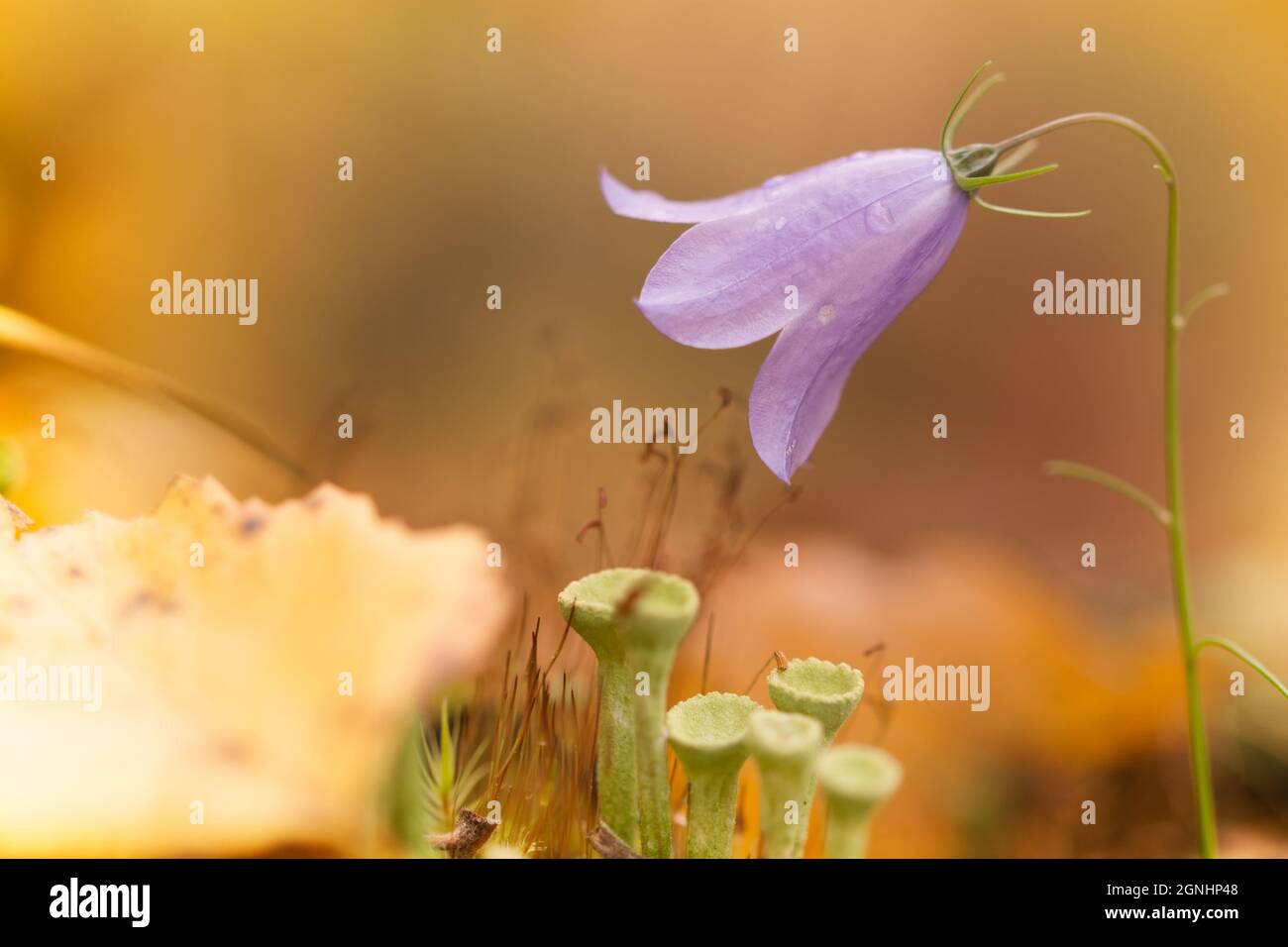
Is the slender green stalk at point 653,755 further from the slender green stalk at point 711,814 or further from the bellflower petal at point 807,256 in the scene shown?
the bellflower petal at point 807,256

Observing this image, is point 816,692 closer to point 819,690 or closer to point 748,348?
point 819,690

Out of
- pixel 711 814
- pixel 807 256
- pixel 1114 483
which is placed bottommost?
pixel 711 814

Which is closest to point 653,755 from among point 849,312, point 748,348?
point 849,312

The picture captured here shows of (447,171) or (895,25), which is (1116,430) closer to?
(895,25)

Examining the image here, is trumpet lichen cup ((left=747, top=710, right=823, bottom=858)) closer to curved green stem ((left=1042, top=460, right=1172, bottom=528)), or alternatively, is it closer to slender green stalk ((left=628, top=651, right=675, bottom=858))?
slender green stalk ((left=628, top=651, right=675, bottom=858))

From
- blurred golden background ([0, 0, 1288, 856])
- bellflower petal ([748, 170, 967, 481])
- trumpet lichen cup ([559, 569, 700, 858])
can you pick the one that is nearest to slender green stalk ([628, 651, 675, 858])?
trumpet lichen cup ([559, 569, 700, 858])
